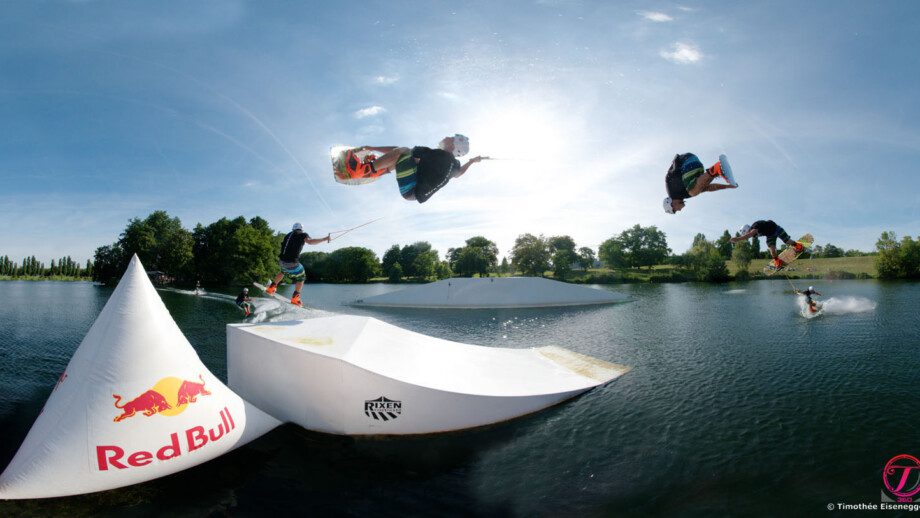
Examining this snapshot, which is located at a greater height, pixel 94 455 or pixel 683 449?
pixel 94 455

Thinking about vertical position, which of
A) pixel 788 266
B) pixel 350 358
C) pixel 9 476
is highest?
pixel 788 266

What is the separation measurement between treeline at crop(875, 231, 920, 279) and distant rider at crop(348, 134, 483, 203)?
9239cm

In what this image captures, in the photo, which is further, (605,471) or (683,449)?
(683,449)

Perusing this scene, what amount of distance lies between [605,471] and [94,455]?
28.7 ft

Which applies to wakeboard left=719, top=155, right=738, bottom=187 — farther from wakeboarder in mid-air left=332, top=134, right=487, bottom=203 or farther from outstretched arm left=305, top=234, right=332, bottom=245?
outstretched arm left=305, top=234, right=332, bottom=245

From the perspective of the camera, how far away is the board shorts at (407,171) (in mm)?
3359

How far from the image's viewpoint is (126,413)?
18.3 feet

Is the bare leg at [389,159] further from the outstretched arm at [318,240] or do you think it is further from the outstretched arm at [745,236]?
the outstretched arm at [745,236]

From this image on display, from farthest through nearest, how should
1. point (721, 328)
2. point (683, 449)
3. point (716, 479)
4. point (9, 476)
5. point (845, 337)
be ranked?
point (721, 328) → point (845, 337) → point (683, 449) → point (716, 479) → point (9, 476)

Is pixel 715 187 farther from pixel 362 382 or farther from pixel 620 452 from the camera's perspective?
pixel 362 382

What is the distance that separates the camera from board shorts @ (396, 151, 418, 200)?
11.0 feet

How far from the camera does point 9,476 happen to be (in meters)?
5.18

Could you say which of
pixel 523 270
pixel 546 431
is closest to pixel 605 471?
pixel 546 431

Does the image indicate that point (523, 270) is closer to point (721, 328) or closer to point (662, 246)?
point (662, 246)
